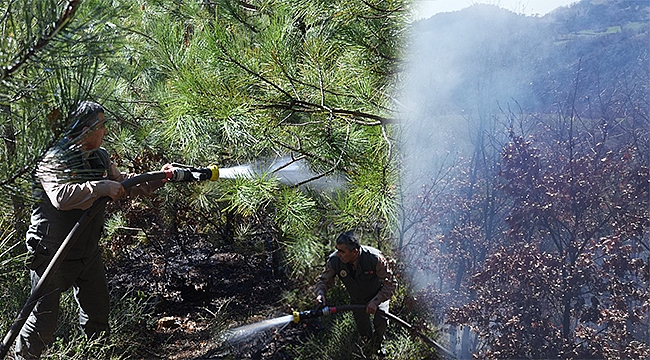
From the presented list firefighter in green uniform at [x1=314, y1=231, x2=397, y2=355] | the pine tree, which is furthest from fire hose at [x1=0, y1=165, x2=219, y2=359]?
Result: firefighter in green uniform at [x1=314, y1=231, x2=397, y2=355]

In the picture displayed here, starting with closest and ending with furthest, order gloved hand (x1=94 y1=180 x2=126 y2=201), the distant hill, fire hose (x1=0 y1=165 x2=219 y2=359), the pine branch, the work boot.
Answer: the distant hill < the pine branch < fire hose (x1=0 y1=165 x2=219 y2=359) < gloved hand (x1=94 y1=180 x2=126 y2=201) < the work boot

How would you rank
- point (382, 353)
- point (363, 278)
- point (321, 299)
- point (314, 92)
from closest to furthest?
point (314, 92), point (321, 299), point (363, 278), point (382, 353)

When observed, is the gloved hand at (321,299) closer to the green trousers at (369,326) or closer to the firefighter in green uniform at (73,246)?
the green trousers at (369,326)

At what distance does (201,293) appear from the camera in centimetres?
388

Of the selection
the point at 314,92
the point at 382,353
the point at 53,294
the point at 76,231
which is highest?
the point at 314,92

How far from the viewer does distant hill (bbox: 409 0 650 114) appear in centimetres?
69

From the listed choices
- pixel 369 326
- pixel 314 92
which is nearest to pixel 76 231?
pixel 314 92

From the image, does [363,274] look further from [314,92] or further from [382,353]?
[314,92]

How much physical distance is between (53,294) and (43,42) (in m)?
1.29

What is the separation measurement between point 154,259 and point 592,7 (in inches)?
143

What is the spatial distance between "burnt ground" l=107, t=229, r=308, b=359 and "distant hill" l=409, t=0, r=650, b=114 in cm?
250

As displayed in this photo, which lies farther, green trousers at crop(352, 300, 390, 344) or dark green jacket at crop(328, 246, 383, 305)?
green trousers at crop(352, 300, 390, 344)

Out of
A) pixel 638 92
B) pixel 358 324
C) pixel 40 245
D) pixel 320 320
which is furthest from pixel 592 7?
pixel 320 320

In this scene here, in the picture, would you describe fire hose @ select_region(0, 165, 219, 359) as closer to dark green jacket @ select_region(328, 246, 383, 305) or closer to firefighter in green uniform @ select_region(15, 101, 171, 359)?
firefighter in green uniform @ select_region(15, 101, 171, 359)
